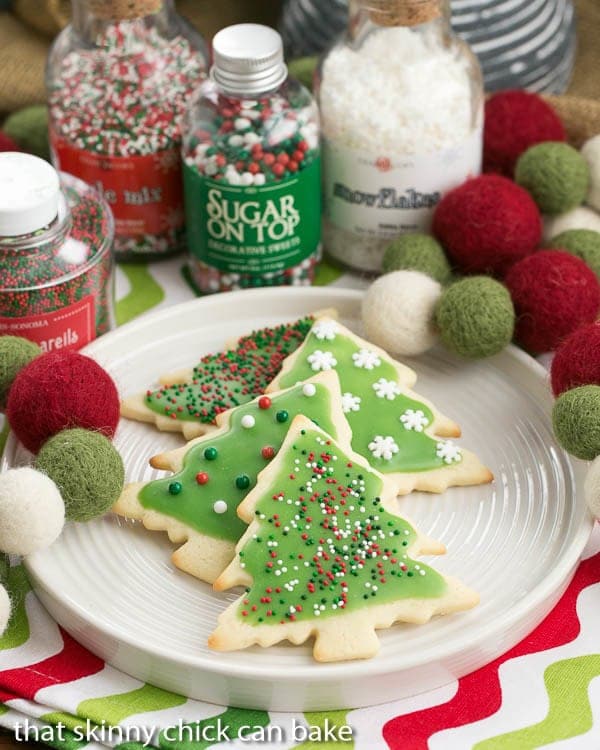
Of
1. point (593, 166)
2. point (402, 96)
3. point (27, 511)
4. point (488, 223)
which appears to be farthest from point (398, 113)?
point (27, 511)

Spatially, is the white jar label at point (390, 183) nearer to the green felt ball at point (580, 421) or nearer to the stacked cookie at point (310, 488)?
the stacked cookie at point (310, 488)

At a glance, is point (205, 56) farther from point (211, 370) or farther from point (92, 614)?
point (92, 614)

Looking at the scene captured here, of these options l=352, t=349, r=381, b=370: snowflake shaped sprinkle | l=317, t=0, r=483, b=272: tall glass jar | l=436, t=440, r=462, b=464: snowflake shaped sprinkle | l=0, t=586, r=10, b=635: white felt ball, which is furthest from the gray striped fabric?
l=0, t=586, r=10, b=635: white felt ball

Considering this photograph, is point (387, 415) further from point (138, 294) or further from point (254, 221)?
point (138, 294)

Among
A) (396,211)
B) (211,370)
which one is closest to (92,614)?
(211,370)

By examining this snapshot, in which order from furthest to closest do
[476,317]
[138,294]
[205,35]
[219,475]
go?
[205,35] → [138,294] → [476,317] → [219,475]

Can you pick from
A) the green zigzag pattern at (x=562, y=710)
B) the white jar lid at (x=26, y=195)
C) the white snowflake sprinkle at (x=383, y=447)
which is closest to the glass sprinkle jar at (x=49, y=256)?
the white jar lid at (x=26, y=195)
